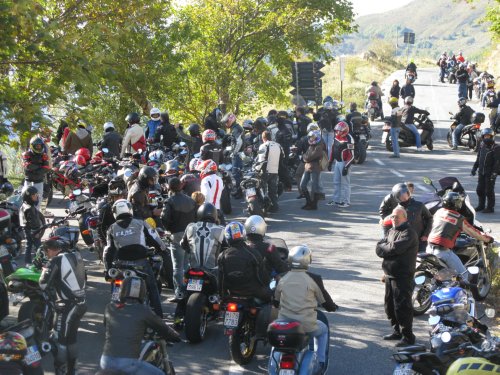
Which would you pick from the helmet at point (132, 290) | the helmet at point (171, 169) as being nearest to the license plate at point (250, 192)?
the helmet at point (171, 169)

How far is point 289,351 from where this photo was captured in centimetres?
796

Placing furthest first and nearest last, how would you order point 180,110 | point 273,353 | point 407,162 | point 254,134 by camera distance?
point 180,110
point 407,162
point 254,134
point 273,353

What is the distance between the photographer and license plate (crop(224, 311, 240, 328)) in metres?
9.36

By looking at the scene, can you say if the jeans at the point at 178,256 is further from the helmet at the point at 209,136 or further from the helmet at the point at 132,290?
the helmet at the point at 209,136

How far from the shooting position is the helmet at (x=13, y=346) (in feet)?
23.4

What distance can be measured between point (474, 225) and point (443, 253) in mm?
1517

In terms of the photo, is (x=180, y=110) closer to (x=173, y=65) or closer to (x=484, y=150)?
(x=173, y=65)

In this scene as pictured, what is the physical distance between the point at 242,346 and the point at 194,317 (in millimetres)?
834

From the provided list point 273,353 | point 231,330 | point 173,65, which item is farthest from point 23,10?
point 173,65

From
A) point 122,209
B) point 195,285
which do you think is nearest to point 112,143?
point 122,209

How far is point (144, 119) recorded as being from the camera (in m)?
26.9

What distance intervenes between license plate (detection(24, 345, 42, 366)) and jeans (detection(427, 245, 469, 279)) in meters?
5.84

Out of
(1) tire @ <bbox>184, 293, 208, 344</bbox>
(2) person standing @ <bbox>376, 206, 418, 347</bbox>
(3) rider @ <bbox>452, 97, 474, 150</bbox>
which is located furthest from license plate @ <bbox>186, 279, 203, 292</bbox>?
(3) rider @ <bbox>452, 97, 474, 150</bbox>

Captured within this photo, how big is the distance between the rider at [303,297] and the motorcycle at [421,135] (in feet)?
61.7
